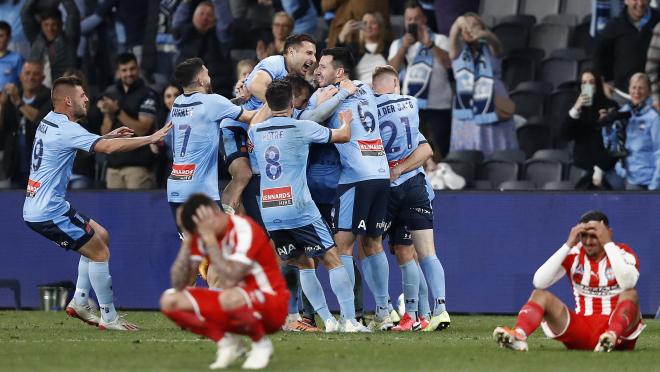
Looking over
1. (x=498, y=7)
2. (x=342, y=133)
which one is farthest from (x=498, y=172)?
(x=342, y=133)

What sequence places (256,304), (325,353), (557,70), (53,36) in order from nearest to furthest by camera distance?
1. (256,304)
2. (325,353)
3. (557,70)
4. (53,36)

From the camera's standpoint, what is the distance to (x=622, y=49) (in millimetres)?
18078

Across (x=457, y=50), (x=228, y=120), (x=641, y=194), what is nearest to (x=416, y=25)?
(x=457, y=50)

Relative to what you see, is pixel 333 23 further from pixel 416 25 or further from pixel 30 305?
pixel 30 305

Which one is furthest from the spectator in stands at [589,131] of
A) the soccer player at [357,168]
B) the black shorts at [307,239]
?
the black shorts at [307,239]

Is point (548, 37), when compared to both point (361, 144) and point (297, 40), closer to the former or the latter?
point (297, 40)

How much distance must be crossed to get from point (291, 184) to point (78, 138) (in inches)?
83.8

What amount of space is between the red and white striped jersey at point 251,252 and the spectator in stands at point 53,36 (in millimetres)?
10317

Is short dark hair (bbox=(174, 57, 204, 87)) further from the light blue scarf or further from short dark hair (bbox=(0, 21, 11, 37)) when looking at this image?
short dark hair (bbox=(0, 21, 11, 37))

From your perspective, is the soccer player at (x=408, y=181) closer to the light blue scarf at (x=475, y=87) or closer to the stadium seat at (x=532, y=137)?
the light blue scarf at (x=475, y=87)

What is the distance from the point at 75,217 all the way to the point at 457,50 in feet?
20.6

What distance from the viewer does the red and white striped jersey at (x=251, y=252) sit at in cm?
942

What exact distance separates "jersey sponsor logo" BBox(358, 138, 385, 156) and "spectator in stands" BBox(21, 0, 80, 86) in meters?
7.25

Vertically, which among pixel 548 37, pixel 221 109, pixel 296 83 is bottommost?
pixel 221 109
